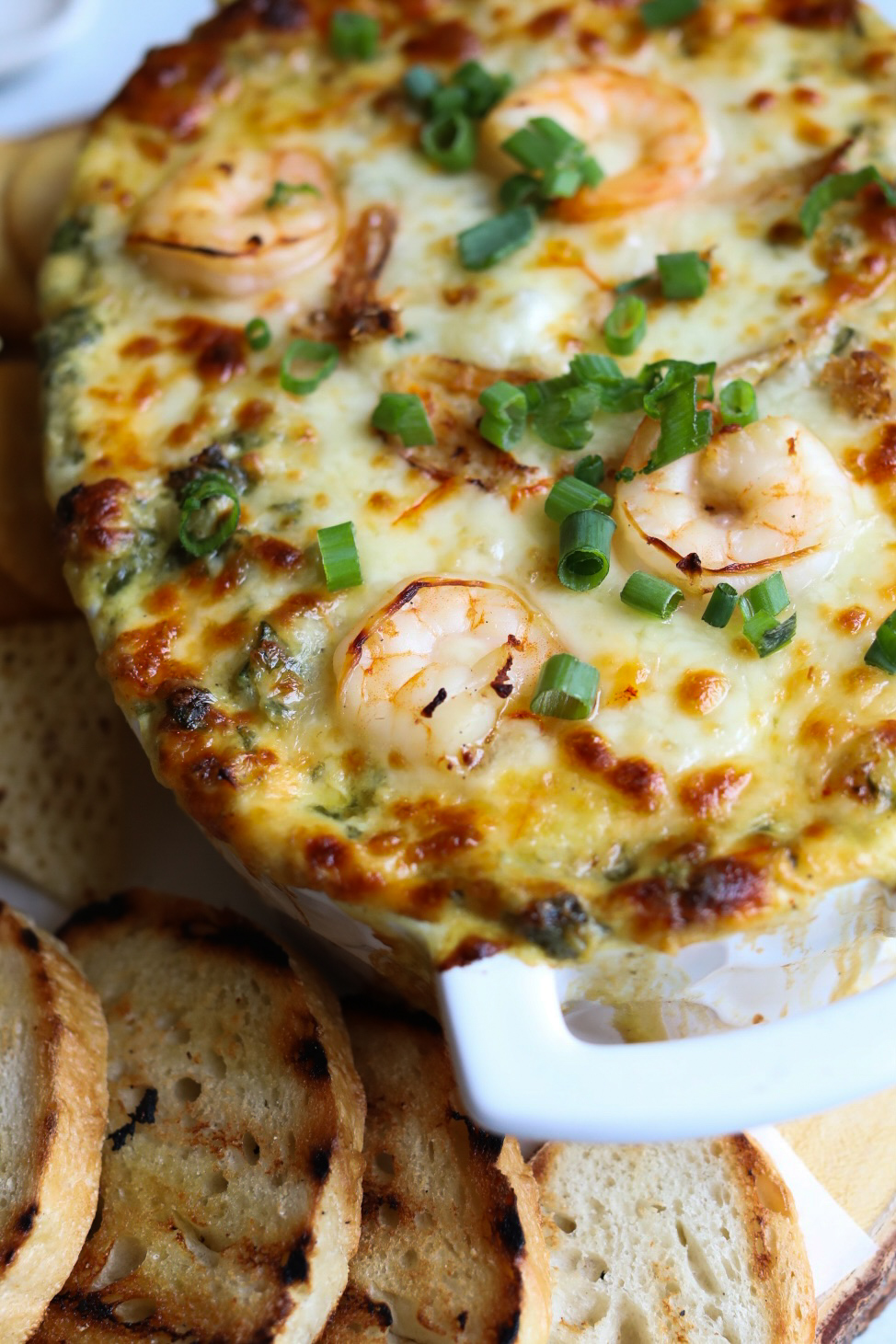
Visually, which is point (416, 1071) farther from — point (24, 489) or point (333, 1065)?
point (24, 489)

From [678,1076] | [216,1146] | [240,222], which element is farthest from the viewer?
[240,222]

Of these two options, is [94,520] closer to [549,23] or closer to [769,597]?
[769,597]

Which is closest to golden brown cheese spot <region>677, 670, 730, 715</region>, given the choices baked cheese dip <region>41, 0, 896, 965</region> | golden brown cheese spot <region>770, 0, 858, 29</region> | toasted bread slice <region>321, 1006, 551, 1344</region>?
baked cheese dip <region>41, 0, 896, 965</region>

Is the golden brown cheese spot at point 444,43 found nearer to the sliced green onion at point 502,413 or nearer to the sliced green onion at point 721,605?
the sliced green onion at point 502,413

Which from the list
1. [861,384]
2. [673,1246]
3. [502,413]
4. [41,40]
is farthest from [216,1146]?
[41,40]

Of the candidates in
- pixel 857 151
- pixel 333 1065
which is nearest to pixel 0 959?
pixel 333 1065

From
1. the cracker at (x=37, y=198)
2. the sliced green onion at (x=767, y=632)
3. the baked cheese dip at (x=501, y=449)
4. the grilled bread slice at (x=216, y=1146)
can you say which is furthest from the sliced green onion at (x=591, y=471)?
the cracker at (x=37, y=198)
